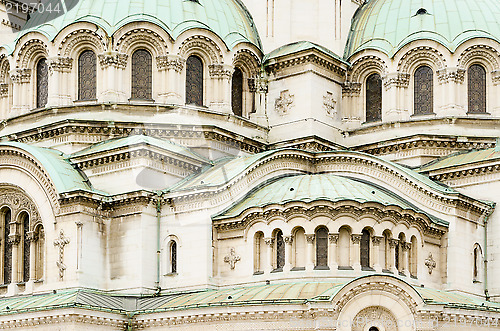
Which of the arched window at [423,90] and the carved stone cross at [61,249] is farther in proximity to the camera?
the arched window at [423,90]

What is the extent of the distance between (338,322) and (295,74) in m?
11.4

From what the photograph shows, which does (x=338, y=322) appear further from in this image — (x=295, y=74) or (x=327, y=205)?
(x=295, y=74)

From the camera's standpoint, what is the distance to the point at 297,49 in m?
35.0

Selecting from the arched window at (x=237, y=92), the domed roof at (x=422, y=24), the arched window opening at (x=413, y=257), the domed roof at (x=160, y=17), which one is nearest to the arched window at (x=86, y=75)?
the domed roof at (x=160, y=17)

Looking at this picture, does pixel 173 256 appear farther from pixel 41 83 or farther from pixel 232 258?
pixel 41 83

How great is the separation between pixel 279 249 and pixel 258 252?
59 centimetres

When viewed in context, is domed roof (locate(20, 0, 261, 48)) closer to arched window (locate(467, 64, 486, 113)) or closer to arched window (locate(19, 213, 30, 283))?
arched window (locate(19, 213, 30, 283))

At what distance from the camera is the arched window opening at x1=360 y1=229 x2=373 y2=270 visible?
92.6 feet

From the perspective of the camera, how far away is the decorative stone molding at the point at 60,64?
3381 centimetres

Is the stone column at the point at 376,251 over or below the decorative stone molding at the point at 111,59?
below

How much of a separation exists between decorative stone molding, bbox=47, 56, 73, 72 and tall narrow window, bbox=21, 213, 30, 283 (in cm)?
537

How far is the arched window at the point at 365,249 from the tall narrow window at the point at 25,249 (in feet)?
30.3

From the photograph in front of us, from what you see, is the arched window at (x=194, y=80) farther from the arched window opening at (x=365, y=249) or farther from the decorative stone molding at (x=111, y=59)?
the arched window opening at (x=365, y=249)

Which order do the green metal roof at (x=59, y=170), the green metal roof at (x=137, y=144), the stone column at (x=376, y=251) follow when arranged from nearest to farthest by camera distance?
the stone column at (x=376, y=251) < the green metal roof at (x=59, y=170) < the green metal roof at (x=137, y=144)
